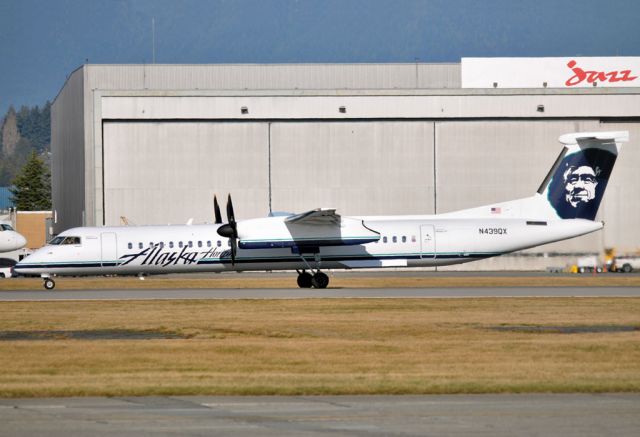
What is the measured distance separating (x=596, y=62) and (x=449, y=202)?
15.9 metres

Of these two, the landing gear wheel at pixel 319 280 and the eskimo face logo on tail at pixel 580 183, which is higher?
the eskimo face logo on tail at pixel 580 183

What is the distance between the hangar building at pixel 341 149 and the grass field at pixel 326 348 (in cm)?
3465

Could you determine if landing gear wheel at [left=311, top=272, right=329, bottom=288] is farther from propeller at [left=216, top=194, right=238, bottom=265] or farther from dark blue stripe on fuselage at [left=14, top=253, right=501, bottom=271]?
propeller at [left=216, top=194, right=238, bottom=265]

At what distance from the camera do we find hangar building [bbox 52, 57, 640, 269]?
68.9 metres

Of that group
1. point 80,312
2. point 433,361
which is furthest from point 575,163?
point 433,361

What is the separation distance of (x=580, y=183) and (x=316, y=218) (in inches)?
476

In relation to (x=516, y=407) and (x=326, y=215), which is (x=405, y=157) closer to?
(x=326, y=215)

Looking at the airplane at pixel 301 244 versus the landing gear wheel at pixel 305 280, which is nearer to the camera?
the airplane at pixel 301 244

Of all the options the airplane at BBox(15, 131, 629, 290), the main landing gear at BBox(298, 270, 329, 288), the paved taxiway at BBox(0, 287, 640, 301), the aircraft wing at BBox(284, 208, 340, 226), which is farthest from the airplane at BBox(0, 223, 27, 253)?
the aircraft wing at BBox(284, 208, 340, 226)

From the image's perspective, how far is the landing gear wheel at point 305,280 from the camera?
4381cm

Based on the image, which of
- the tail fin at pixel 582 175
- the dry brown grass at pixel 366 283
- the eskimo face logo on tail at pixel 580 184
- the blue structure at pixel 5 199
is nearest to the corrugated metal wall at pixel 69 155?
the dry brown grass at pixel 366 283

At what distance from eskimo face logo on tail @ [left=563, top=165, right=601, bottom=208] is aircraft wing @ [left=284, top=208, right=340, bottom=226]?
34.9 feet

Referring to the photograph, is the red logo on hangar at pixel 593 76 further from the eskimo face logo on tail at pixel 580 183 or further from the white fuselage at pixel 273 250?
the white fuselage at pixel 273 250

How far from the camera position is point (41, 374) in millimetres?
18328
